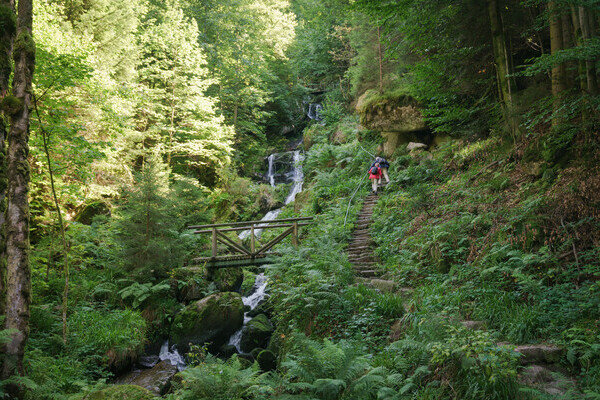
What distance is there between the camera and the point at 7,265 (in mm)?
5027

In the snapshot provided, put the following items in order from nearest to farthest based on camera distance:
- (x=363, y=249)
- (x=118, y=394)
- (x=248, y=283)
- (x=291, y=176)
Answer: (x=118, y=394) < (x=363, y=249) < (x=248, y=283) < (x=291, y=176)

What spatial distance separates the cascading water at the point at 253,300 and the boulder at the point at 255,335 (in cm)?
29

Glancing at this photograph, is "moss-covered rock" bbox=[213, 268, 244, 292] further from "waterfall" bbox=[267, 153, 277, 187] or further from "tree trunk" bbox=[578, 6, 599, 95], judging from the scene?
"tree trunk" bbox=[578, 6, 599, 95]

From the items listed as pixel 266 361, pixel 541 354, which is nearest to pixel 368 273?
pixel 266 361

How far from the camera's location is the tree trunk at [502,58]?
770cm

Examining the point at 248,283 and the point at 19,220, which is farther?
the point at 248,283

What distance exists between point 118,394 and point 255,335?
4503mm

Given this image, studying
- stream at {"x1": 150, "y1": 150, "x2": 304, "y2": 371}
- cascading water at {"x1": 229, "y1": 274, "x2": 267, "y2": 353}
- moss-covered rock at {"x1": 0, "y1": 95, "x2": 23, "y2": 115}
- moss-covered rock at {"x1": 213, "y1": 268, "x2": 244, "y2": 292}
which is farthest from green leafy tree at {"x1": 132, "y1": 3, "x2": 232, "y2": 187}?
moss-covered rock at {"x1": 0, "y1": 95, "x2": 23, "y2": 115}

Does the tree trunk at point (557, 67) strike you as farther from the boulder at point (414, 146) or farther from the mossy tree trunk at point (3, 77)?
the mossy tree trunk at point (3, 77)

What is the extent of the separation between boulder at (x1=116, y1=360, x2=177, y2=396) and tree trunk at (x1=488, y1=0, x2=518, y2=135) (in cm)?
1001

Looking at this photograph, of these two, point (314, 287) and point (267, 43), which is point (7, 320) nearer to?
point (314, 287)

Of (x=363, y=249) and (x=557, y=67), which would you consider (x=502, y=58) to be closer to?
(x=557, y=67)

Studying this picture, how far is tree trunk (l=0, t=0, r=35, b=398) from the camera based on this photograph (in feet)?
16.0

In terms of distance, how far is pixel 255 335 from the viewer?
9406 millimetres
